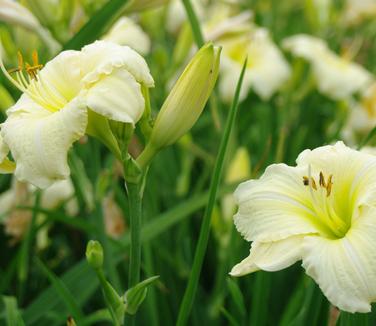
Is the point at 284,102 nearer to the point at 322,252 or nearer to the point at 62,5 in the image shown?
the point at 62,5

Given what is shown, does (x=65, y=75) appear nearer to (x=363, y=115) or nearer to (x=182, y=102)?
(x=182, y=102)

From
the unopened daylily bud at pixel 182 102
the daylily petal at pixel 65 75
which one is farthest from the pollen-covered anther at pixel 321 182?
the daylily petal at pixel 65 75

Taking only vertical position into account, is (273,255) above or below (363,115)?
above

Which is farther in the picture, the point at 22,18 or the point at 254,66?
the point at 254,66

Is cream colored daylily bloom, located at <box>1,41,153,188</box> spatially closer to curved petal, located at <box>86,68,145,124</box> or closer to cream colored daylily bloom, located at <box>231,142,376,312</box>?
curved petal, located at <box>86,68,145,124</box>

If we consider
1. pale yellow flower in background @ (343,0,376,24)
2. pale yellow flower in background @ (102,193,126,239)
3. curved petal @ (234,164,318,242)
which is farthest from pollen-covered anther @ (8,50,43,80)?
pale yellow flower in background @ (343,0,376,24)

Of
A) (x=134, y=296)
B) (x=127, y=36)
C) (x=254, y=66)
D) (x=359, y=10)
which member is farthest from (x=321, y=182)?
(x=359, y=10)

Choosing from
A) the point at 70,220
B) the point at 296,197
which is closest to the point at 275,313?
the point at 70,220

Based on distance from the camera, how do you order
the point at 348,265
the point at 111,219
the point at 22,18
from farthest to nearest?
1. the point at 111,219
2. the point at 22,18
3. the point at 348,265
